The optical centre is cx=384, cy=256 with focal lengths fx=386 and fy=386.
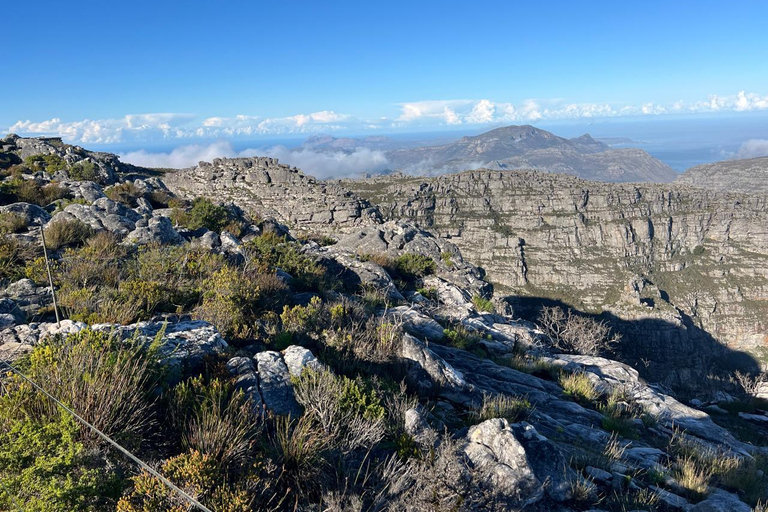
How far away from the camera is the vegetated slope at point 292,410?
132 inches

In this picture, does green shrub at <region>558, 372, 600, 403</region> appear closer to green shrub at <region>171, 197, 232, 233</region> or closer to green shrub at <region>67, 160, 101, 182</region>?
green shrub at <region>171, 197, 232, 233</region>

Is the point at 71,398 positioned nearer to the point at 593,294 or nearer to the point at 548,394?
the point at 548,394

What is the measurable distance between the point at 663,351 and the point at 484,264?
48.9 m

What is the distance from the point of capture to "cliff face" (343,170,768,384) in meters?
97.6

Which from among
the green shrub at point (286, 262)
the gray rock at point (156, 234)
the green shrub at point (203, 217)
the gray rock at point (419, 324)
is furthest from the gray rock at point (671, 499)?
the green shrub at point (203, 217)

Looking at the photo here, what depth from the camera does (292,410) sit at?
4555 millimetres

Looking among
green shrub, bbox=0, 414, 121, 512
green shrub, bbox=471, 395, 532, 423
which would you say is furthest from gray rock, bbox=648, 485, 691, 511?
green shrub, bbox=0, 414, 121, 512

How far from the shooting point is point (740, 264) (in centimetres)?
11075

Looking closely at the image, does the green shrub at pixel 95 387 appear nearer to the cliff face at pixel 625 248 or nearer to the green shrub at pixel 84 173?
the green shrub at pixel 84 173

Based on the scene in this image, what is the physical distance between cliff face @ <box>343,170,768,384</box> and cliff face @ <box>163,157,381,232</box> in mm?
56074

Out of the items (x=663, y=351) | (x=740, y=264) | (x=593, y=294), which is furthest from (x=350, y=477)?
(x=740, y=264)

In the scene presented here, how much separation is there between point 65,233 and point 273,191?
1281 inches

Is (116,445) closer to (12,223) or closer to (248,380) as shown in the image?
(248,380)

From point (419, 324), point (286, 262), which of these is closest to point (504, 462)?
point (419, 324)
